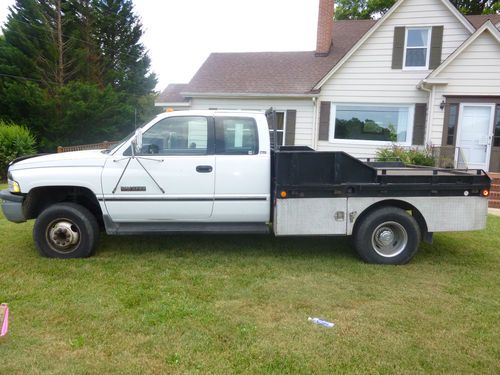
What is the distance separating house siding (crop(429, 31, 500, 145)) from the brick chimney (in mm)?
5701

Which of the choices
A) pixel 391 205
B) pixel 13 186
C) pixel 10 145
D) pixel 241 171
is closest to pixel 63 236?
pixel 13 186

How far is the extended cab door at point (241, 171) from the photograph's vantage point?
5.31 m

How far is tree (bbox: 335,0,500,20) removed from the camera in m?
28.3

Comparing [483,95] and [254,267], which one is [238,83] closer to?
[483,95]

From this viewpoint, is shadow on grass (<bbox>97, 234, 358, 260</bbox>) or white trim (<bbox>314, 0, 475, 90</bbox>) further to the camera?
white trim (<bbox>314, 0, 475, 90</bbox>)

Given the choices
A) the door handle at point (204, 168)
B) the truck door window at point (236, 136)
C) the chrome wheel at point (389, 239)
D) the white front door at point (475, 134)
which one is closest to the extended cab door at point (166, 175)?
the door handle at point (204, 168)

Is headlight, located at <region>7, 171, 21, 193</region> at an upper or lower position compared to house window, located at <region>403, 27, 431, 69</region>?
lower

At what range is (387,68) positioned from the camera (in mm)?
14156

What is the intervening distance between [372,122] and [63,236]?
11811 mm

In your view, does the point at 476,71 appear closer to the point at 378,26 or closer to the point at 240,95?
the point at 378,26

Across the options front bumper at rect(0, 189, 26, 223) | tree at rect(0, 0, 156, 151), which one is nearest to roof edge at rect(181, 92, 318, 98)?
tree at rect(0, 0, 156, 151)

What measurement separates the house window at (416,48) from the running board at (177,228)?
1114 cm

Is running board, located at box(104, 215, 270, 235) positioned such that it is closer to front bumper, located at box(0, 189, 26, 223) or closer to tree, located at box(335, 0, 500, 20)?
front bumper, located at box(0, 189, 26, 223)

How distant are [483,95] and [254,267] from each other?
11.0 m
